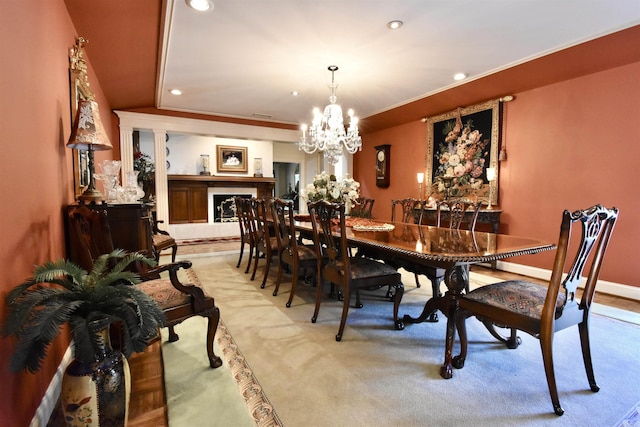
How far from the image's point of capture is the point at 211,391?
1.60 metres

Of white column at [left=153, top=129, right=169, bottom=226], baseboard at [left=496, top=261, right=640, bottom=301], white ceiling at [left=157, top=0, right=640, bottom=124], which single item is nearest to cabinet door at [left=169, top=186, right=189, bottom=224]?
white column at [left=153, top=129, right=169, bottom=226]

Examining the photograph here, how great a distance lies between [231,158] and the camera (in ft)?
27.2

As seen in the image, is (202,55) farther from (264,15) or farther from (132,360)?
(132,360)

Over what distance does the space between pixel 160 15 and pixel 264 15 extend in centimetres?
83

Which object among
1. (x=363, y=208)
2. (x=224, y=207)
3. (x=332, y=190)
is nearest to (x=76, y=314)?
(x=332, y=190)

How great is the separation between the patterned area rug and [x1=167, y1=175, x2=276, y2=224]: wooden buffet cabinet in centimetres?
564

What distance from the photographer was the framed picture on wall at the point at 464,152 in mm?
4109

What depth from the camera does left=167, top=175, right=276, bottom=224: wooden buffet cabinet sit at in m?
7.63

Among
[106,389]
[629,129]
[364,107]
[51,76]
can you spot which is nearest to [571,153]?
[629,129]

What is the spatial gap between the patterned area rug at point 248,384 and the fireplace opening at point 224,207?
642cm

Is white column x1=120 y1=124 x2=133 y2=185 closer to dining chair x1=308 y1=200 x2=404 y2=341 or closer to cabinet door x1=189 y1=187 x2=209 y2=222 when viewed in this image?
cabinet door x1=189 y1=187 x2=209 y2=222

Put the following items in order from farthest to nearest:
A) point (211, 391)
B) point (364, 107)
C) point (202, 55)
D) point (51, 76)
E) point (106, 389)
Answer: point (364, 107) < point (202, 55) < point (51, 76) < point (211, 391) < point (106, 389)

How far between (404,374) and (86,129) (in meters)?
2.54

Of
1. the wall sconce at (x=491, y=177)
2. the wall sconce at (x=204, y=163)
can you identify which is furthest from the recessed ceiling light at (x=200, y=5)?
the wall sconce at (x=204, y=163)
